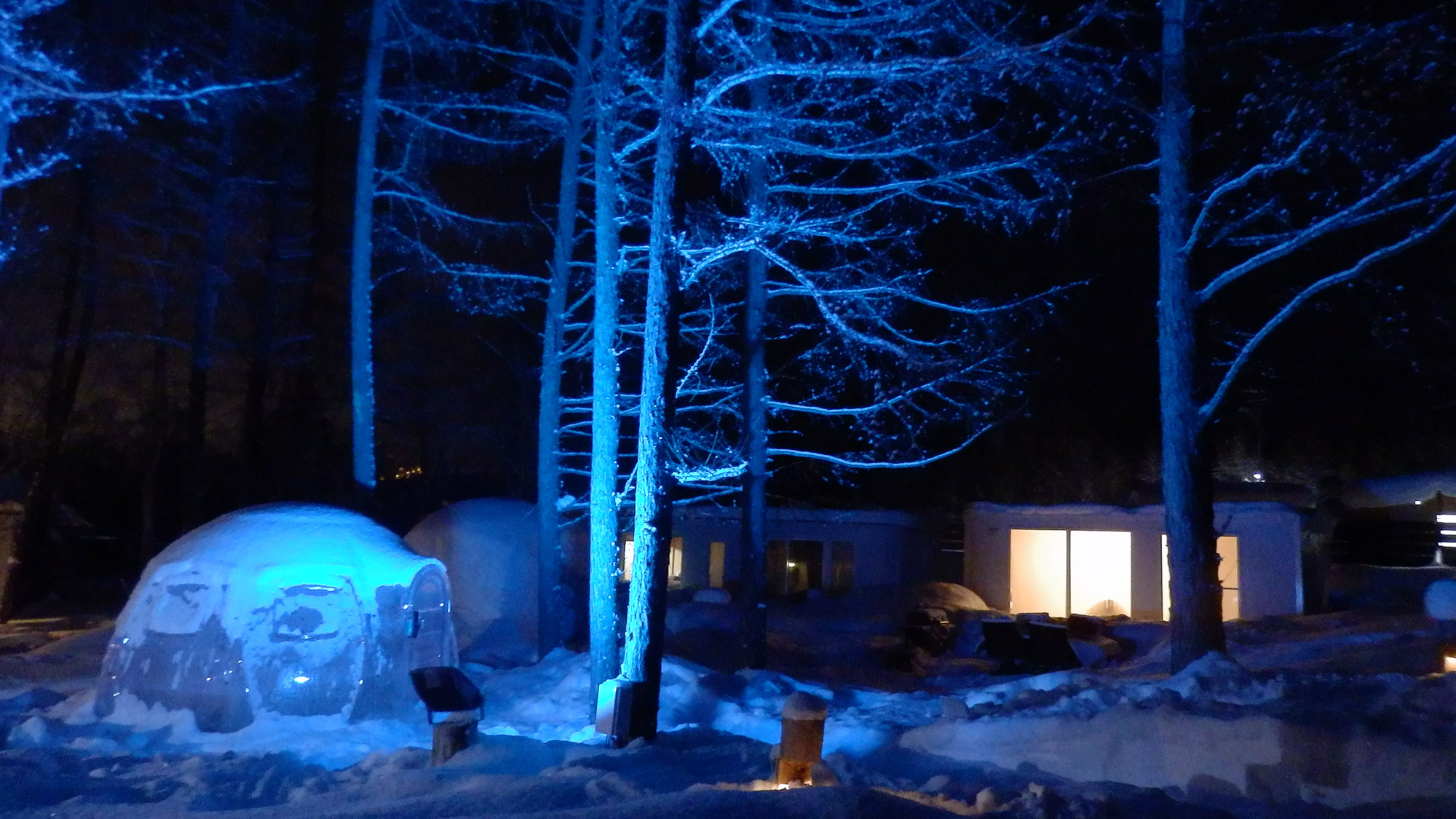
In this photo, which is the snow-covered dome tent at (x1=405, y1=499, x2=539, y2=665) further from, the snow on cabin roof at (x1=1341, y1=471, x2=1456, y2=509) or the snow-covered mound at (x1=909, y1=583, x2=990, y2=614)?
the snow on cabin roof at (x1=1341, y1=471, x2=1456, y2=509)

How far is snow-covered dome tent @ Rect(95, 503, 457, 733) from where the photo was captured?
36.6 feet

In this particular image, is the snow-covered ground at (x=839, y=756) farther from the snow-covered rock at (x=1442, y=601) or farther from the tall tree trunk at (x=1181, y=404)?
the snow-covered rock at (x=1442, y=601)

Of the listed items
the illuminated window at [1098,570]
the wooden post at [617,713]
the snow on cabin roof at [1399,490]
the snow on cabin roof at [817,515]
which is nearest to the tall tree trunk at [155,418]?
the snow on cabin roof at [817,515]

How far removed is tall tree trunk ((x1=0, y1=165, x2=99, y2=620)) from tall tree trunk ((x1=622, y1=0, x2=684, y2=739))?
1851cm

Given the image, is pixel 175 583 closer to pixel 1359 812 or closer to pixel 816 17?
pixel 816 17

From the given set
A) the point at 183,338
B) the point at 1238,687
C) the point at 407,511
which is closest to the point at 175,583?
the point at 1238,687

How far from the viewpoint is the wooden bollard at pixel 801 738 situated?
738cm

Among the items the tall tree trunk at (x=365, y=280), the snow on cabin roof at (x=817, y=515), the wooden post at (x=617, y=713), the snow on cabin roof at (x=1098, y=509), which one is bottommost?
the wooden post at (x=617, y=713)

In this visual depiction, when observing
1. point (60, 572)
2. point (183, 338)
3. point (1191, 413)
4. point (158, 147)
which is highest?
point (158, 147)

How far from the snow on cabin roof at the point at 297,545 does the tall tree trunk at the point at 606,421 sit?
→ 247 cm

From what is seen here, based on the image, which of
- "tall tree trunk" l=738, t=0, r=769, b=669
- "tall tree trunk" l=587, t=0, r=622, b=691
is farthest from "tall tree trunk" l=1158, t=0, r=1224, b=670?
"tall tree trunk" l=587, t=0, r=622, b=691

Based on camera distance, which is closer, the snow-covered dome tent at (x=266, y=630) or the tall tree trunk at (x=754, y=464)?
the snow-covered dome tent at (x=266, y=630)

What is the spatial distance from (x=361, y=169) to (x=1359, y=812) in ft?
51.1

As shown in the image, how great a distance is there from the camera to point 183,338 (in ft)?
88.0
